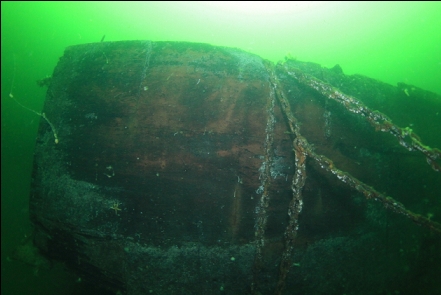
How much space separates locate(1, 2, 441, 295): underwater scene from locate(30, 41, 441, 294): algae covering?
0.02m

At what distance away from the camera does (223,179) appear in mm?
2521

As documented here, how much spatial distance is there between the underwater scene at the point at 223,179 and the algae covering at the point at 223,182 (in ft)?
0.05

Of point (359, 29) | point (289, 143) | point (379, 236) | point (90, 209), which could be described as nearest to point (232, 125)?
point (289, 143)

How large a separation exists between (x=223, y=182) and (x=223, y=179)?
0.04m

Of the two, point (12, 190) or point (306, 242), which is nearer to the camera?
point (306, 242)

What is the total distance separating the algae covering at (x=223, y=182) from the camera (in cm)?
250

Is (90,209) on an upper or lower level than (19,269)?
upper

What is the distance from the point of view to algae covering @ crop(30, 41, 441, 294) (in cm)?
250

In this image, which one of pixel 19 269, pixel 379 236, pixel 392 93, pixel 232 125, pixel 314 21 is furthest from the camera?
pixel 314 21

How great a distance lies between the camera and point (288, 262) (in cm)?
244

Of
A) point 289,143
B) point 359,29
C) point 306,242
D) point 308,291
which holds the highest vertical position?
point 359,29

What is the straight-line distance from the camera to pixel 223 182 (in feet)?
8.26

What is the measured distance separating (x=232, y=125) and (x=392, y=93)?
9.50ft

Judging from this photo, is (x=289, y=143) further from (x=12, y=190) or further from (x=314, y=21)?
(x=314, y=21)
